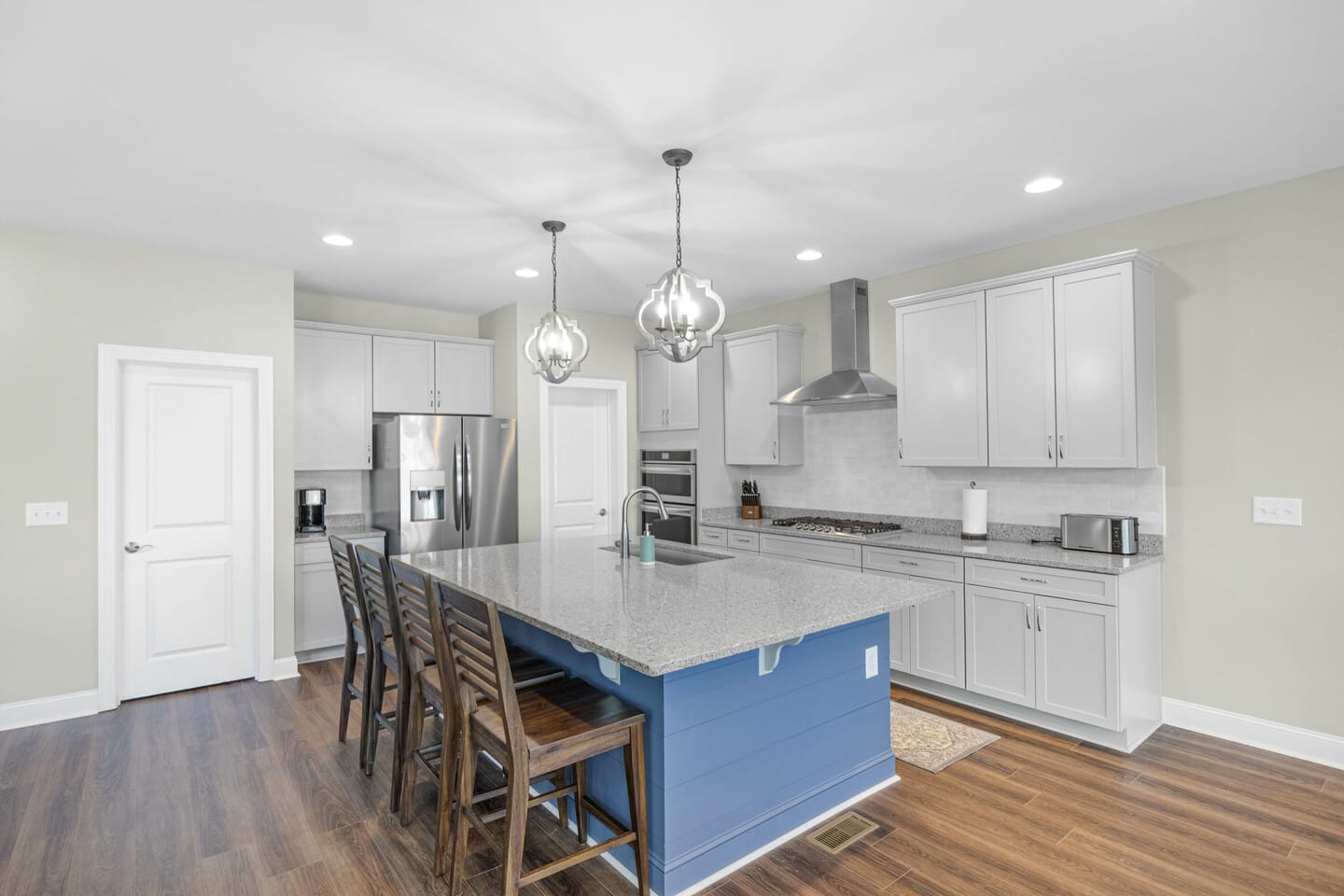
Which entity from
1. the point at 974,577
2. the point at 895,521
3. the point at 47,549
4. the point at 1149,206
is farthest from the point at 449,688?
the point at 1149,206

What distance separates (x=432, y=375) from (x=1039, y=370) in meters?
4.16

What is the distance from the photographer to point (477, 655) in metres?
1.98

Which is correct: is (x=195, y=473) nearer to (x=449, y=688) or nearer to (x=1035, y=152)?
(x=449, y=688)

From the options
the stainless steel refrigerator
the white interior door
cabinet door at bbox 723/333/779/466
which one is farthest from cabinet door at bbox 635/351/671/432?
the stainless steel refrigerator

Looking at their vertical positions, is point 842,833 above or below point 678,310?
below

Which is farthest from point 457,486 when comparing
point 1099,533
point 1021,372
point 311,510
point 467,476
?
point 1099,533

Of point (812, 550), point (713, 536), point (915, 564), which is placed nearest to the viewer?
point (915, 564)

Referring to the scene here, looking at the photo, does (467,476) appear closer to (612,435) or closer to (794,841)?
(612,435)

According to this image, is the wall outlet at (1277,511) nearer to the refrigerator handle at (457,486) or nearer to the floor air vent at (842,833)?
the floor air vent at (842,833)

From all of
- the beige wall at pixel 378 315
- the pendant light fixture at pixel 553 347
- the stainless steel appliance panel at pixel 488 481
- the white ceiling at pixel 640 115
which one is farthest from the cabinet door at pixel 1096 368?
the beige wall at pixel 378 315

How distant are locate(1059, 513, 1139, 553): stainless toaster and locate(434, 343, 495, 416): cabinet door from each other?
4185 millimetres

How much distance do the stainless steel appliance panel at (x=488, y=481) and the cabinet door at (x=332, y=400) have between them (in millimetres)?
735

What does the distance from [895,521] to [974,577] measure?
1029mm

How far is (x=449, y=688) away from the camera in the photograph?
222cm
